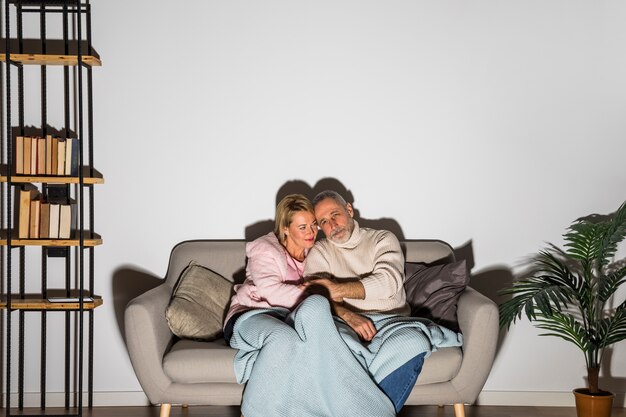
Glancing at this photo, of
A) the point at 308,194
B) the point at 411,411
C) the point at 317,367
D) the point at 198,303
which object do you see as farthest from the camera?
the point at 308,194

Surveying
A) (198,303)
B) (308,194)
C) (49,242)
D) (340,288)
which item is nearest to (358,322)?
(340,288)

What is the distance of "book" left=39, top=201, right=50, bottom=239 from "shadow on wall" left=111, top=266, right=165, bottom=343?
1.51 ft

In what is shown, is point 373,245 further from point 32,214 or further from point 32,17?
point 32,17

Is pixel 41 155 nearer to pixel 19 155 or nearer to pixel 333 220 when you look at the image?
pixel 19 155

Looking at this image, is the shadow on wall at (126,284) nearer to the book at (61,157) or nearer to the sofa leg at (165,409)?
the book at (61,157)

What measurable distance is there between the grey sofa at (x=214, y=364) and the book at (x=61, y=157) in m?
0.85

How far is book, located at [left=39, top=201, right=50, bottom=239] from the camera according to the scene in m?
3.94

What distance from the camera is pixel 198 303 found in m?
3.79

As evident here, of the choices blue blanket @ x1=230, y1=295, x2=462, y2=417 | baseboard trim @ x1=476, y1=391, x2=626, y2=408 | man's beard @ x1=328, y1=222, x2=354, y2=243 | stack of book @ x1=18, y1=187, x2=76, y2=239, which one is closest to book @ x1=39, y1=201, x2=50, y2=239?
stack of book @ x1=18, y1=187, x2=76, y2=239

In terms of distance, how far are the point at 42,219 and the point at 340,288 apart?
1496 millimetres

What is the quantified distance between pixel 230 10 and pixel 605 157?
216 centimetres

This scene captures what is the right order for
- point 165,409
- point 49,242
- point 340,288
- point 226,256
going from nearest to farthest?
point 165,409, point 340,288, point 49,242, point 226,256

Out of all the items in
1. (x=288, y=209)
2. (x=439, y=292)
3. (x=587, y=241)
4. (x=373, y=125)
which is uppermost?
(x=373, y=125)

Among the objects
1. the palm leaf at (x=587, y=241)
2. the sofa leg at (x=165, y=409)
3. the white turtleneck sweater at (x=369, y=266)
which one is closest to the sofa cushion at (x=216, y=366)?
the sofa leg at (x=165, y=409)
